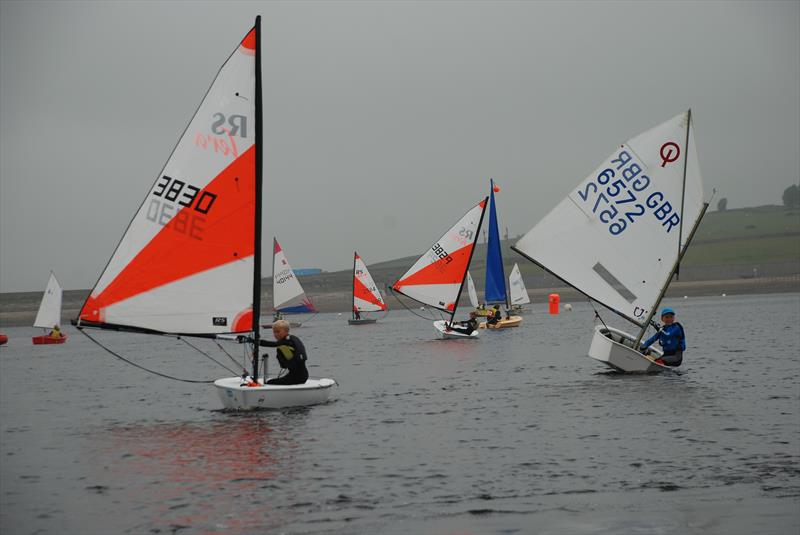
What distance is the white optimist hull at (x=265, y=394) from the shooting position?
69.8 feet

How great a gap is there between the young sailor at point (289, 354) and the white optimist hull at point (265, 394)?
0.95 ft

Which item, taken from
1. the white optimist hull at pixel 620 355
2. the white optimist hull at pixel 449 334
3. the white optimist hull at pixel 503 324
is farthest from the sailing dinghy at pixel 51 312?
the white optimist hull at pixel 620 355

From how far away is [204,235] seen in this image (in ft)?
66.9

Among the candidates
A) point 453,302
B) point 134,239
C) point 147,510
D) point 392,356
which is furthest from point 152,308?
point 453,302

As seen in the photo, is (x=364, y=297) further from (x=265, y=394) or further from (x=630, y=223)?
(x=265, y=394)

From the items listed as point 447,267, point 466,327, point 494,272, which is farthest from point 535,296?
point 447,267

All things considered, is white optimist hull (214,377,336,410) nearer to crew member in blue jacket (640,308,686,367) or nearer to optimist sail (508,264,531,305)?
crew member in blue jacket (640,308,686,367)

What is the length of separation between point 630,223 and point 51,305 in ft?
183

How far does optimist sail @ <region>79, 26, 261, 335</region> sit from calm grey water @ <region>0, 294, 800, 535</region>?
2.44 metres

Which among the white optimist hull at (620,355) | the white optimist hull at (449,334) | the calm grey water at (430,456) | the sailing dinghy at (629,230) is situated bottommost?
the calm grey water at (430,456)

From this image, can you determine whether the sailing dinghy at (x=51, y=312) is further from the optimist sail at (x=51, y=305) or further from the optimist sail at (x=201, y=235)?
the optimist sail at (x=201, y=235)

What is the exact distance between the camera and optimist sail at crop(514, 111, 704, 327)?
2730 cm

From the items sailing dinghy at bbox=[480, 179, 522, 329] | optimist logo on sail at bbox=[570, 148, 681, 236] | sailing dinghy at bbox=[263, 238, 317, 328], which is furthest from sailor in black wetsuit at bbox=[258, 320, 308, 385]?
sailing dinghy at bbox=[263, 238, 317, 328]

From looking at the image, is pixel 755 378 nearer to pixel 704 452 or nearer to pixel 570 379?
pixel 570 379
